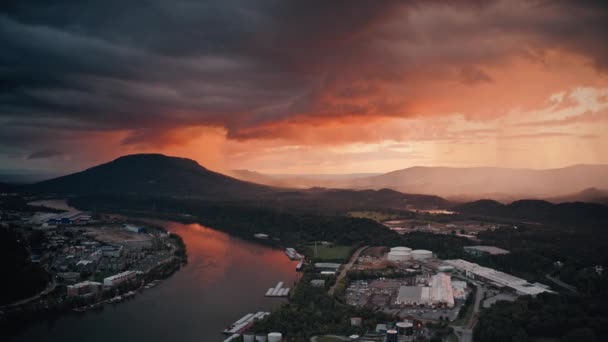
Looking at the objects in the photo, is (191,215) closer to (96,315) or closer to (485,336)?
(96,315)

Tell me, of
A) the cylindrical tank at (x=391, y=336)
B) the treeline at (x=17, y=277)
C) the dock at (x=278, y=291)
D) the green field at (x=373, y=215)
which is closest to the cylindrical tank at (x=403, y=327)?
the cylindrical tank at (x=391, y=336)

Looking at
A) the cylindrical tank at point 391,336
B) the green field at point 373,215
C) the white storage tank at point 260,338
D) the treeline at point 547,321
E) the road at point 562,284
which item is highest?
the green field at point 373,215

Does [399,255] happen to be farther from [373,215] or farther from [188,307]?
[373,215]

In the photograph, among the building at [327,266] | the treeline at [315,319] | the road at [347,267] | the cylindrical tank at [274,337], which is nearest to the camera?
the cylindrical tank at [274,337]

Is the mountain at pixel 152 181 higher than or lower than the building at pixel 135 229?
higher

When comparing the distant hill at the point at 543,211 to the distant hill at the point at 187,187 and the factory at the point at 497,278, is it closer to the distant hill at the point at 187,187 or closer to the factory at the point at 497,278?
the distant hill at the point at 187,187

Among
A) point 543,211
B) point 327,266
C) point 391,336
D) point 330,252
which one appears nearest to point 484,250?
point 330,252
